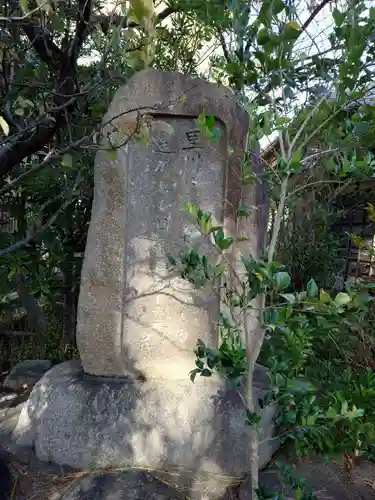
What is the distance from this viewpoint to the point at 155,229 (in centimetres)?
255

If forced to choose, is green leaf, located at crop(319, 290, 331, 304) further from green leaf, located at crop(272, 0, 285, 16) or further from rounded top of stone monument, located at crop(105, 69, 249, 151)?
rounded top of stone monument, located at crop(105, 69, 249, 151)

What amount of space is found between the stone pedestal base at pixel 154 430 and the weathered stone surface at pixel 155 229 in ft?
0.50

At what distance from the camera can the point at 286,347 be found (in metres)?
1.54

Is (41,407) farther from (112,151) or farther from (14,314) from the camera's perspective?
(14,314)

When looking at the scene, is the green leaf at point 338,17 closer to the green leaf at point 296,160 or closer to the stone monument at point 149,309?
the green leaf at point 296,160

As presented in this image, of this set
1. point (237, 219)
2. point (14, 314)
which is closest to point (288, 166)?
point (237, 219)

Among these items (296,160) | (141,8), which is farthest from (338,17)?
(141,8)

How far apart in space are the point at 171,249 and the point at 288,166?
122 cm

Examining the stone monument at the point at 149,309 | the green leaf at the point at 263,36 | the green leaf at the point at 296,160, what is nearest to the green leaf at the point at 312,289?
the green leaf at the point at 296,160

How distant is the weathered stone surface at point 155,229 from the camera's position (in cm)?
247

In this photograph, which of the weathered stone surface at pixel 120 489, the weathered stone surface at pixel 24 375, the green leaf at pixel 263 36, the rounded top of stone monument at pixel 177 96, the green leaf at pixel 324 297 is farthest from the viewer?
the weathered stone surface at pixel 24 375

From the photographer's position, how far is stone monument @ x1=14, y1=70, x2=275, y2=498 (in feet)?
7.70

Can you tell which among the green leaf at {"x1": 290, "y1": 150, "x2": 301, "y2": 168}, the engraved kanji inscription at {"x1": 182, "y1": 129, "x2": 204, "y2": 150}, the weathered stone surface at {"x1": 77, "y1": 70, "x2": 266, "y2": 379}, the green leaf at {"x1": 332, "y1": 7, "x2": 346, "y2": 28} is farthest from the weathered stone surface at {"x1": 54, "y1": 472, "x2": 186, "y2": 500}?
the green leaf at {"x1": 332, "y1": 7, "x2": 346, "y2": 28}

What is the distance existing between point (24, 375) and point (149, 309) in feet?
5.51
